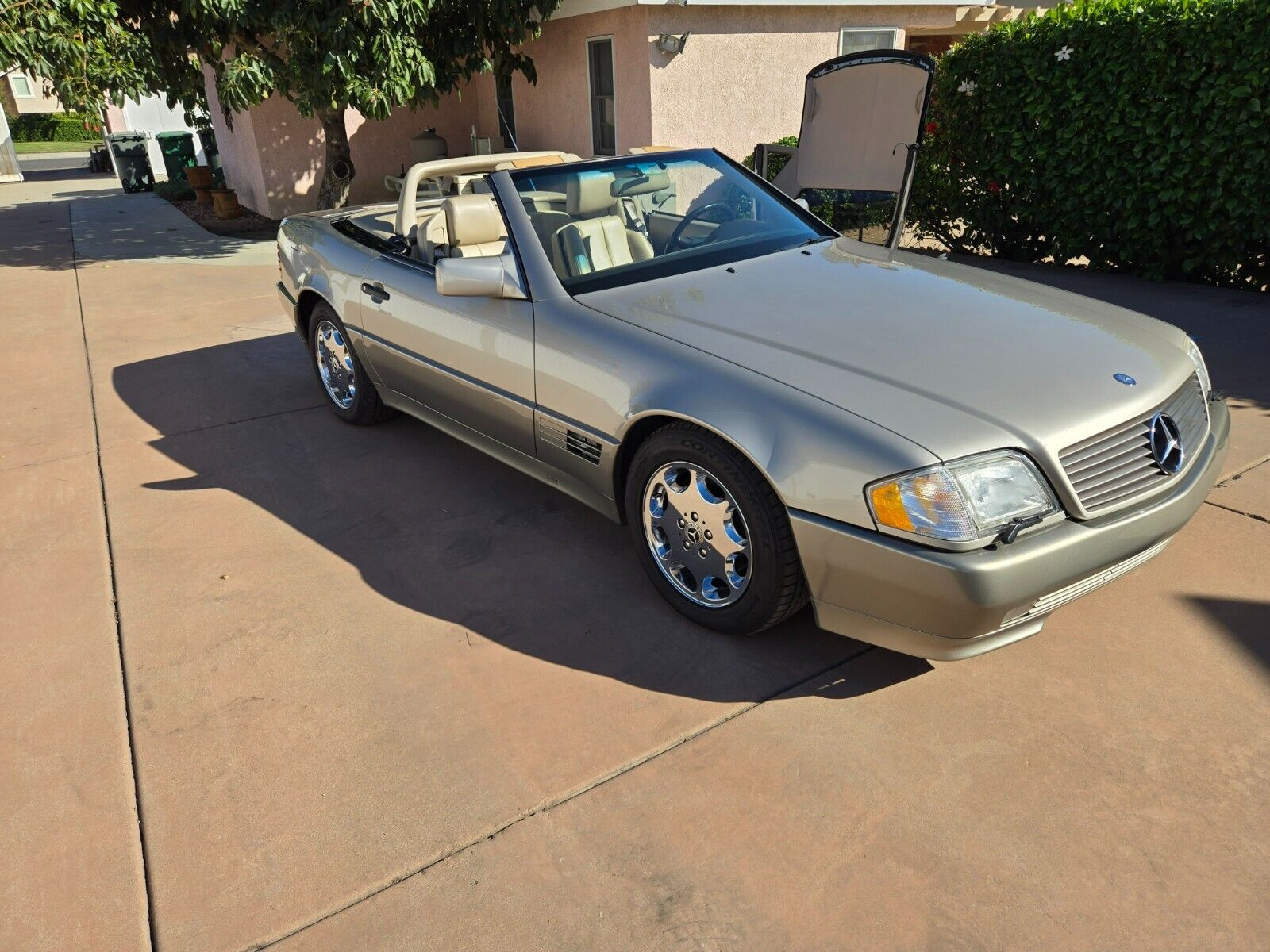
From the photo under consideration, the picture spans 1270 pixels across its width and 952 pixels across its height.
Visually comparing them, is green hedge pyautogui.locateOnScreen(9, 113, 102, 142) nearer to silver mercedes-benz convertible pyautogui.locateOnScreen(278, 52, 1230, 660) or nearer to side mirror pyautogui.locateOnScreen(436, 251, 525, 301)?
silver mercedes-benz convertible pyautogui.locateOnScreen(278, 52, 1230, 660)

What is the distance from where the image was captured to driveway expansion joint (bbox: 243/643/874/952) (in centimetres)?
232

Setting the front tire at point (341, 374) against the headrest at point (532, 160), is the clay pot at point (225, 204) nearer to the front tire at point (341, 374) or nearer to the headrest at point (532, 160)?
the front tire at point (341, 374)

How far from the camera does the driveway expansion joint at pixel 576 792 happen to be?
2.32m

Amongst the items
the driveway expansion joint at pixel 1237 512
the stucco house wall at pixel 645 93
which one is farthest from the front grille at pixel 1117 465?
the stucco house wall at pixel 645 93

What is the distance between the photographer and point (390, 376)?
470 cm

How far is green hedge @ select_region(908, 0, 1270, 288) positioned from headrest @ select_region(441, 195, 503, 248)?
5.80 meters

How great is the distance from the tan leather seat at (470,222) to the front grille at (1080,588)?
8.93 feet

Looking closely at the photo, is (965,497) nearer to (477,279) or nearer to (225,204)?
(477,279)

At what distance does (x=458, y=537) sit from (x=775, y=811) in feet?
6.62

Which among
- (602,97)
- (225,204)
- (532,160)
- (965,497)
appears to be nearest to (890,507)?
(965,497)

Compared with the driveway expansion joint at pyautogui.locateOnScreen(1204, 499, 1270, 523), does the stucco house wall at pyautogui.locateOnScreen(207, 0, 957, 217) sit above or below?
above

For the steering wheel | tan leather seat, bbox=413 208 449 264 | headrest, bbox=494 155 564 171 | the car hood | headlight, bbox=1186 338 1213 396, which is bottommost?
headlight, bbox=1186 338 1213 396

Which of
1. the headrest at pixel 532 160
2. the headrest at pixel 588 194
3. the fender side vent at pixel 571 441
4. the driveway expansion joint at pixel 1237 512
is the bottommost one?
the driveway expansion joint at pixel 1237 512

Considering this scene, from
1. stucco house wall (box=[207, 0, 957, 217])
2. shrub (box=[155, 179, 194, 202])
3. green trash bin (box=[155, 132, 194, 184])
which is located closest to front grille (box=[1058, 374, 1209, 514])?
stucco house wall (box=[207, 0, 957, 217])
